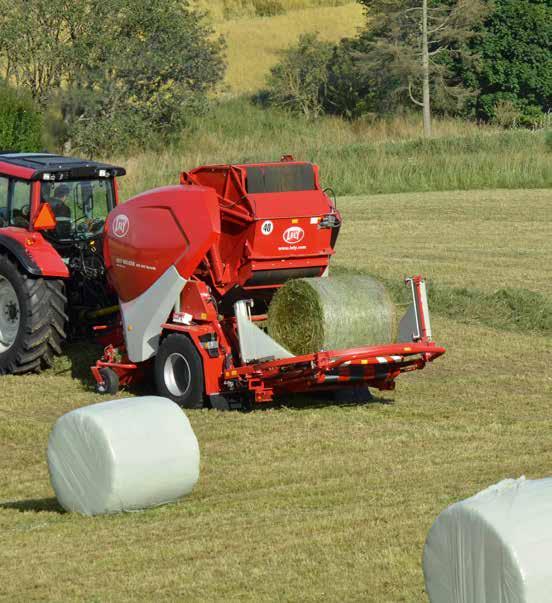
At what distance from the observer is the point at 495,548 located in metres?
5.43

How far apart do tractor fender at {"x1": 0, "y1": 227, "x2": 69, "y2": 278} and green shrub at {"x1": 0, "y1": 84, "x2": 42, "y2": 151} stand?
16402mm

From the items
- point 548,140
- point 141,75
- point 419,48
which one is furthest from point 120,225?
point 419,48

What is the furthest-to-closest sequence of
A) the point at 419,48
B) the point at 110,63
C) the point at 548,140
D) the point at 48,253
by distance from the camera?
the point at 419,48 → the point at 110,63 → the point at 548,140 → the point at 48,253

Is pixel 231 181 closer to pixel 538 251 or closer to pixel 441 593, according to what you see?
pixel 441 593

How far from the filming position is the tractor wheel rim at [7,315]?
13.9 meters

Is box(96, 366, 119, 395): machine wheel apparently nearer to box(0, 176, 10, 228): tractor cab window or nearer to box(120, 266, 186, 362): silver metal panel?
box(120, 266, 186, 362): silver metal panel

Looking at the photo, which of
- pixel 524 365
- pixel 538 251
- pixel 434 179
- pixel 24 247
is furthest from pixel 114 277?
pixel 434 179

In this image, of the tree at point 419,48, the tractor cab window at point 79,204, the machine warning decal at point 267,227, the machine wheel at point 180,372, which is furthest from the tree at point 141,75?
the machine warning decal at point 267,227

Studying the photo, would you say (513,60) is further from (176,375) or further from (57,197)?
(176,375)

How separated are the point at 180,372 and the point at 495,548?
7.47 m

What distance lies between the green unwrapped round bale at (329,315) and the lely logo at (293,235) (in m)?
0.73

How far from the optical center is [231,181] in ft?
41.0

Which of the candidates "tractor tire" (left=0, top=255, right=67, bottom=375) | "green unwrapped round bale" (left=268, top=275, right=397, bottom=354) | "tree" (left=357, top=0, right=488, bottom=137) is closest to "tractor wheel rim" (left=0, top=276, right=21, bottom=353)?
"tractor tire" (left=0, top=255, right=67, bottom=375)

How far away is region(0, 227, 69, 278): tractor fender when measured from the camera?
13440 millimetres
